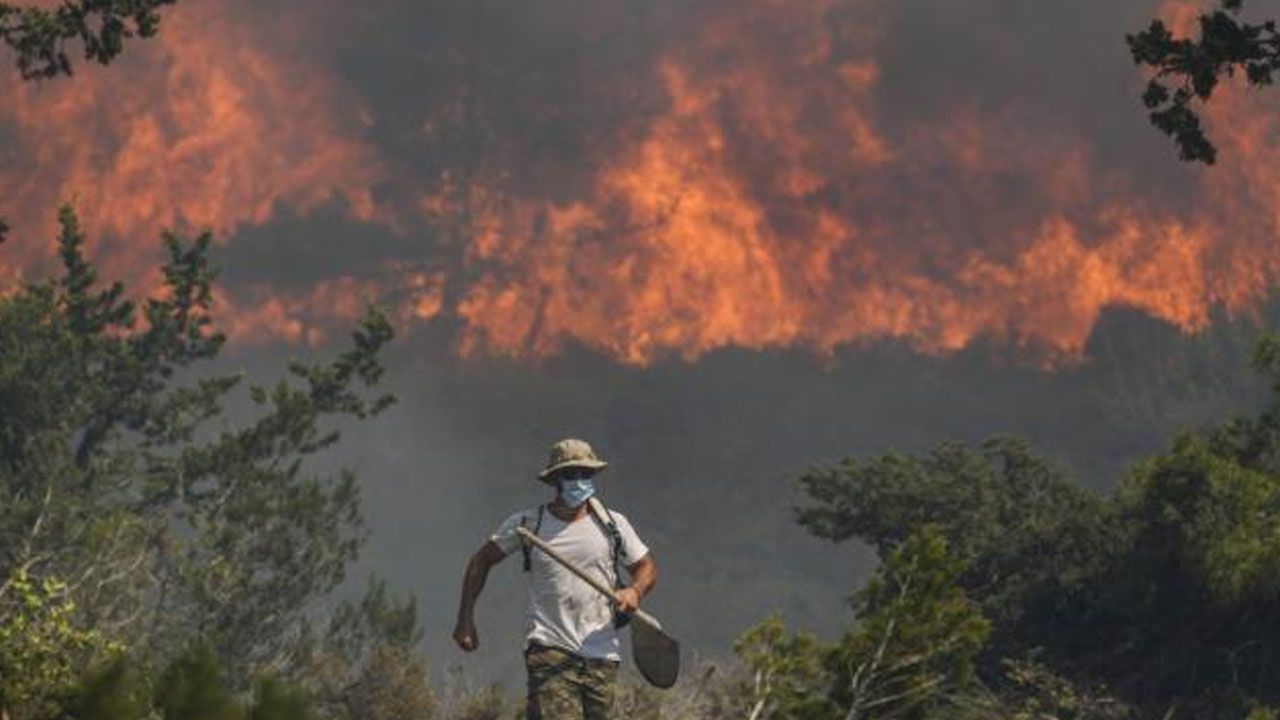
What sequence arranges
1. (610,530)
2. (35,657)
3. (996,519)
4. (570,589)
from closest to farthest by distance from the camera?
(35,657)
(570,589)
(610,530)
(996,519)

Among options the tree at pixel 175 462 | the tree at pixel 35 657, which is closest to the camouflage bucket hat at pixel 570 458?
the tree at pixel 35 657

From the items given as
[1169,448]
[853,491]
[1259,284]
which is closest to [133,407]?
[853,491]

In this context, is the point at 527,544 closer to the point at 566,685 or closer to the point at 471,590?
the point at 471,590

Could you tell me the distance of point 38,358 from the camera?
136 ft

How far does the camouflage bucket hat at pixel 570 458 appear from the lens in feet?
25.9

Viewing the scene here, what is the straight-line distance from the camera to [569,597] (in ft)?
25.9

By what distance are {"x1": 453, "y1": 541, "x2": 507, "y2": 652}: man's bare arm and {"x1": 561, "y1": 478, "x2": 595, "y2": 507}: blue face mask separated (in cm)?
40

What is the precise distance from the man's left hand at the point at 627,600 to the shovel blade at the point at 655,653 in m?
0.19

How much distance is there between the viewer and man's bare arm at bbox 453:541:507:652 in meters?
7.93

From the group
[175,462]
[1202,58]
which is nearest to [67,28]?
[1202,58]

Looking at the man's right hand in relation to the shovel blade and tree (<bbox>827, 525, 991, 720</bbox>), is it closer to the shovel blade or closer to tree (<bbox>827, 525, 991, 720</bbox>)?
the shovel blade

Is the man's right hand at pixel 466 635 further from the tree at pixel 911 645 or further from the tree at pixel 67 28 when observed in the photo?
the tree at pixel 67 28

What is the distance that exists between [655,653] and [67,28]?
17.2 metres

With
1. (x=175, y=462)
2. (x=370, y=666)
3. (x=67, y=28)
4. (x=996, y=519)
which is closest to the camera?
(x=67, y=28)
